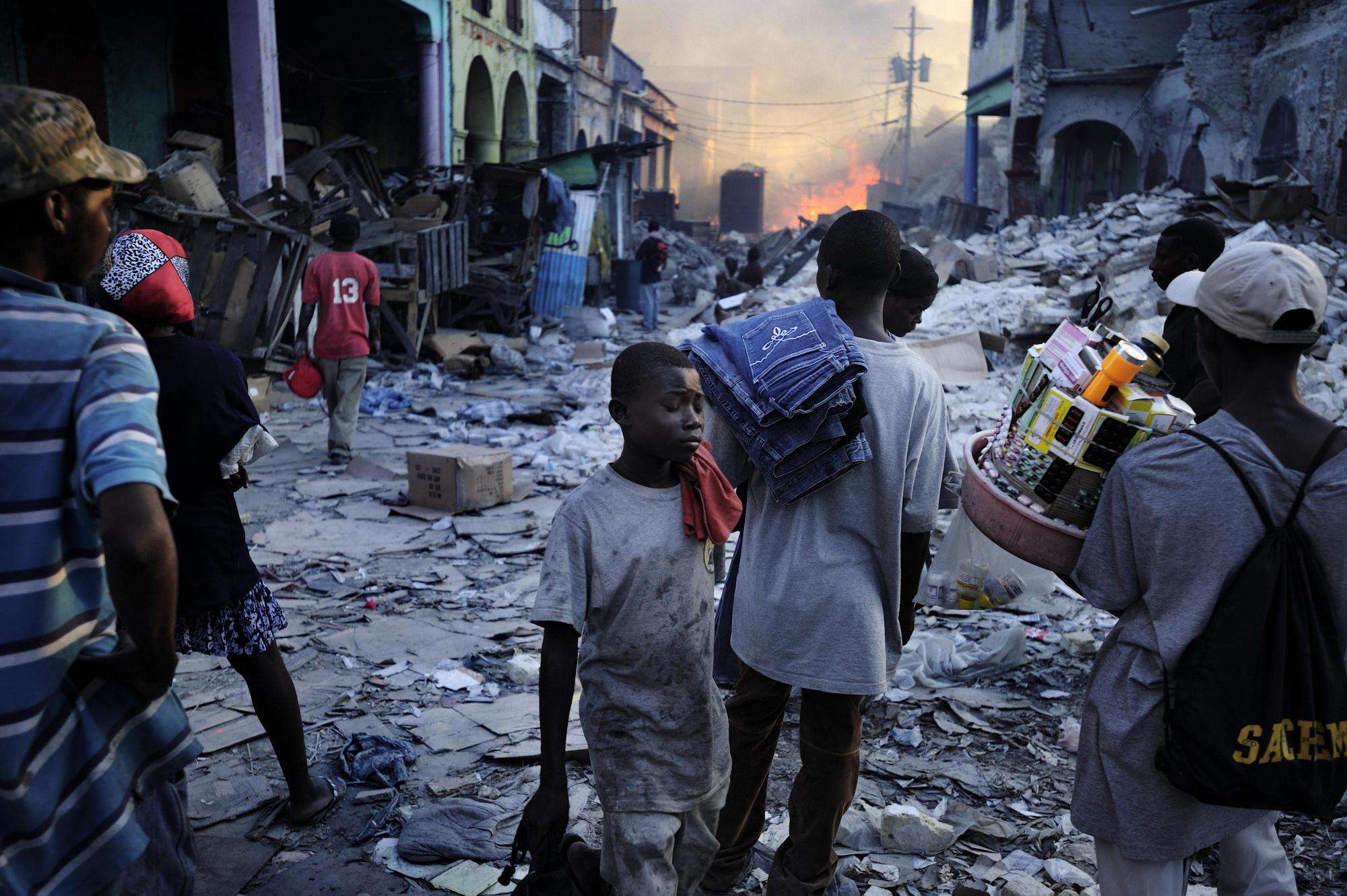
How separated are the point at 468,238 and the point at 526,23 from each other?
877 cm

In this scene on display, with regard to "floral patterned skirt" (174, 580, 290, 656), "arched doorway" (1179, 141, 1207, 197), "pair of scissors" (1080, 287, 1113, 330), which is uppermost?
"arched doorway" (1179, 141, 1207, 197)

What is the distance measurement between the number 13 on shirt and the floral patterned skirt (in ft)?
16.8

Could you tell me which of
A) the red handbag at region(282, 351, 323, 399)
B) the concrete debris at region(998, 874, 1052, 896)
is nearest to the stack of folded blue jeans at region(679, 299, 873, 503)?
the concrete debris at region(998, 874, 1052, 896)

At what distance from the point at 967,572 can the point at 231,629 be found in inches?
93.2

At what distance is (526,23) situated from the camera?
21.7 m

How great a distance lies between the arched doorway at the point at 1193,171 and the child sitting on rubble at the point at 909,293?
19.1 m

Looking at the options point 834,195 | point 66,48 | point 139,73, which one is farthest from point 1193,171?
point 834,195

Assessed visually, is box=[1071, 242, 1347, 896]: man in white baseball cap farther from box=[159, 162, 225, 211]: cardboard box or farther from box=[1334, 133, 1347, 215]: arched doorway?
box=[1334, 133, 1347, 215]: arched doorway

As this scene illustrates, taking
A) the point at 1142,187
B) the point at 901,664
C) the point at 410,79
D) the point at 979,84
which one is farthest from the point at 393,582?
the point at 979,84

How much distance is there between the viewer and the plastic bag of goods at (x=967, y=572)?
10.2ft

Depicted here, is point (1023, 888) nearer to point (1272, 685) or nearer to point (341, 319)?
point (1272, 685)

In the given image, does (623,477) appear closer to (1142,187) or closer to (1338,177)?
(1338,177)

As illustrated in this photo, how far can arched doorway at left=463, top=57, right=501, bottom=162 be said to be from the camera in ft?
65.0

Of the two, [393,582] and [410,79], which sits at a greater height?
[410,79]
